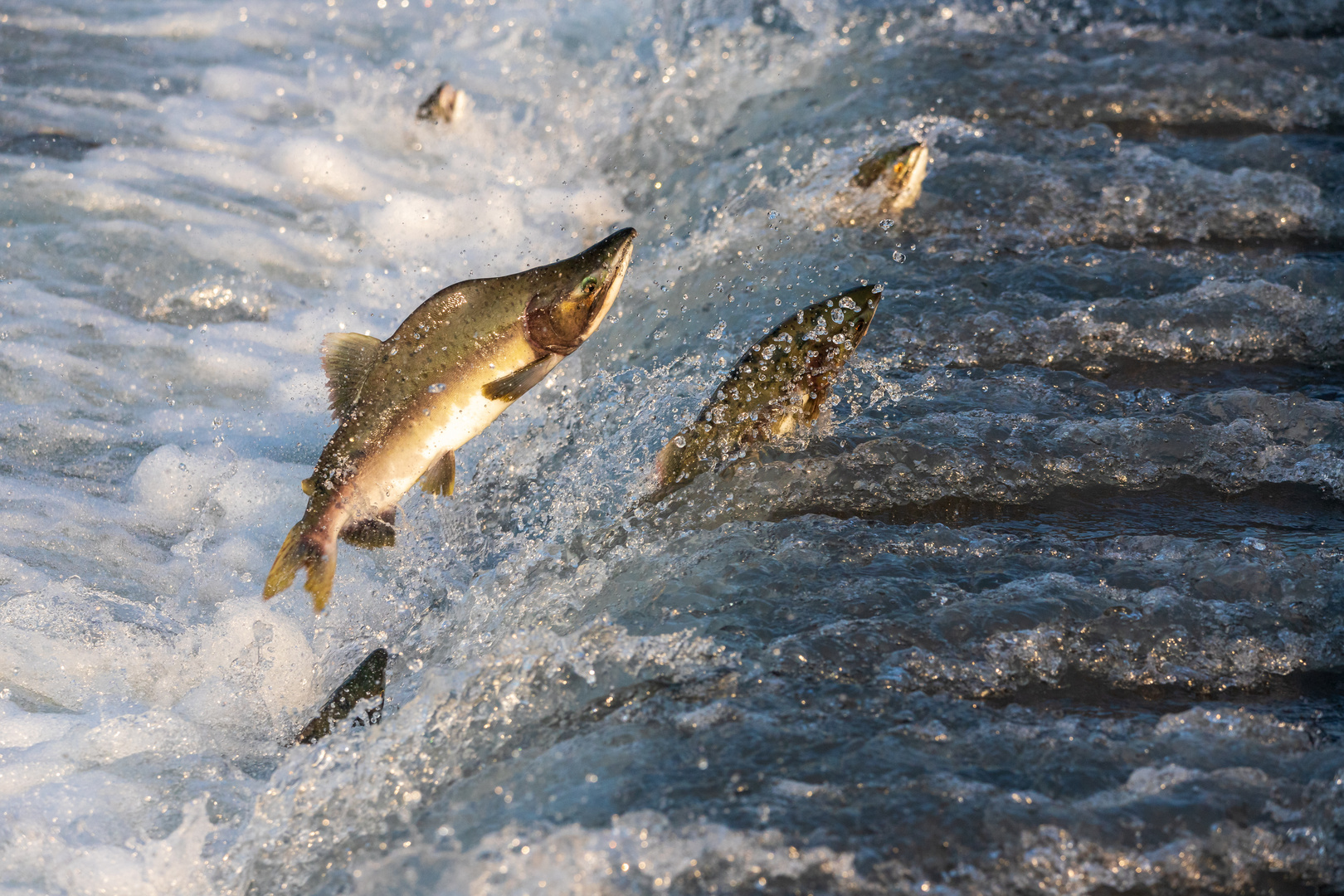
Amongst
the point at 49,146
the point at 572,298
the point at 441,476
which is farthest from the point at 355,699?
the point at 49,146

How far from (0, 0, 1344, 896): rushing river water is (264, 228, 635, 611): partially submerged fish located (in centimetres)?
48

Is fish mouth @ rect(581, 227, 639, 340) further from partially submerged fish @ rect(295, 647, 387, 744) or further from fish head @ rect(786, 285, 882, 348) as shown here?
partially submerged fish @ rect(295, 647, 387, 744)

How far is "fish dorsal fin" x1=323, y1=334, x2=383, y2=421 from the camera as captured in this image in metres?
2.68

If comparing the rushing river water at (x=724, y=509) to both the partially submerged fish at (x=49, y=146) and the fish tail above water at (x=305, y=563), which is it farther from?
the fish tail above water at (x=305, y=563)

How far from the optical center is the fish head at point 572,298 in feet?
8.80

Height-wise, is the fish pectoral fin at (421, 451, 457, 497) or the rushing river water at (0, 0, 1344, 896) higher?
the fish pectoral fin at (421, 451, 457, 497)

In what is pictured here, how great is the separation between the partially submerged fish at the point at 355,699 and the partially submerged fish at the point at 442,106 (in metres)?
4.69

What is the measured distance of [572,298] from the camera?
8.80 ft

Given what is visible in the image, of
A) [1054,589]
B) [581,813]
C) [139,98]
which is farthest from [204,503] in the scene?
[139,98]

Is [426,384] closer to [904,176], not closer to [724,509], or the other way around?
[724,509]

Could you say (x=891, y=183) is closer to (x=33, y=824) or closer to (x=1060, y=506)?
(x=1060, y=506)

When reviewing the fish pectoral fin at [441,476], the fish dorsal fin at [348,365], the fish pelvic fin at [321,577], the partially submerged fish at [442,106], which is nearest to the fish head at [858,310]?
the fish pectoral fin at [441,476]

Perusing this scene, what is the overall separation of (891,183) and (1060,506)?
80.8 inches

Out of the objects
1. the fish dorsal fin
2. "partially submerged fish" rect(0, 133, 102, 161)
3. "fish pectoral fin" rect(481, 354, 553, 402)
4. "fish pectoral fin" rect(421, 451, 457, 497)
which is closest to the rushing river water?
"partially submerged fish" rect(0, 133, 102, 161)
